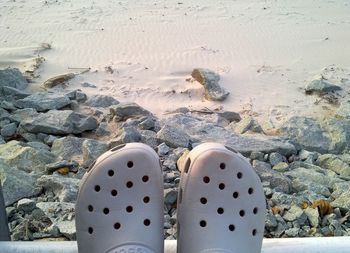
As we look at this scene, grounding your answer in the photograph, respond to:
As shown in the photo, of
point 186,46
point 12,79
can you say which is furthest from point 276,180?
point 186,46

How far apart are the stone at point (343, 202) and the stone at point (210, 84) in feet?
7.15

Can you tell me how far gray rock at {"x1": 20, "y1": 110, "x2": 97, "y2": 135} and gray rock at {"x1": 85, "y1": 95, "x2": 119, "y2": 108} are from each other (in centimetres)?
58

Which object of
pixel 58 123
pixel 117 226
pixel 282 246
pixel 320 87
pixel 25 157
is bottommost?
pixel 320 87

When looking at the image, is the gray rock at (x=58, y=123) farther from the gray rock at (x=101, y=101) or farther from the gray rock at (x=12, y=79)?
the gray rock at (x=12, y=79)

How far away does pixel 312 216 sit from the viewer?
7.51ft

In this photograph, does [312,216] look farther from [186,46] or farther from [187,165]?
[186,46]

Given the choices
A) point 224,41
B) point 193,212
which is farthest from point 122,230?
point 224,41

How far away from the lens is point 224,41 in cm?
645

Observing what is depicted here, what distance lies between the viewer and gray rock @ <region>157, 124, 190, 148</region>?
2.99 m

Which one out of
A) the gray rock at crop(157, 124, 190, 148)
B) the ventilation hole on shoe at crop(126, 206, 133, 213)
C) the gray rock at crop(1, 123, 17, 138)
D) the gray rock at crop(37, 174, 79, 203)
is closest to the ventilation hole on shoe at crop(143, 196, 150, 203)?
the ventilation hole on shoe at crop(126, 206, 133, 213)

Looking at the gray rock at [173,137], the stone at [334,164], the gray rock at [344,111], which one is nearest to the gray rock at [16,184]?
the gray rock at [173,137]

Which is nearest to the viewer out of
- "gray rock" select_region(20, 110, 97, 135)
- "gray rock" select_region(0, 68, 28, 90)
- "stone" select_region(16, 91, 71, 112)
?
"gray rock" select_region(20, 110, 97, 135)

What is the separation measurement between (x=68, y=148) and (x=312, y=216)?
58.6 inches

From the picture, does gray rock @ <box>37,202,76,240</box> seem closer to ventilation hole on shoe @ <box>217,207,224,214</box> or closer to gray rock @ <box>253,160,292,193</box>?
ventilation hole on shoe @ <box>217,207,224,214</box>
